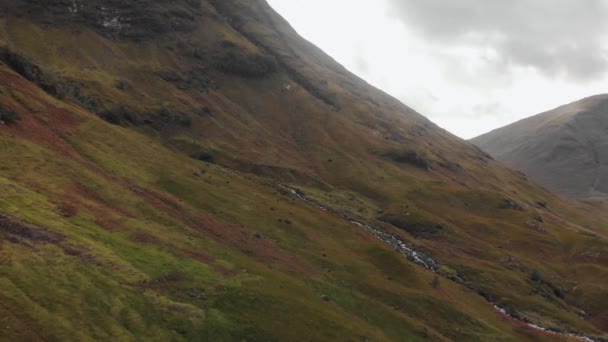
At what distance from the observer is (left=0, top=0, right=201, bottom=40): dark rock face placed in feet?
548

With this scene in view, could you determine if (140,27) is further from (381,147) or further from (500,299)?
(500,299)

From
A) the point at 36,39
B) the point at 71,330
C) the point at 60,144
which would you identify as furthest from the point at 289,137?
the point at 71,330

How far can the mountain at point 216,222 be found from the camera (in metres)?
42.7

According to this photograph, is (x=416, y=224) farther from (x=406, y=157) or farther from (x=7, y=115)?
(x=7, y=115)

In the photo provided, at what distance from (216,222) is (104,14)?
143095 mm

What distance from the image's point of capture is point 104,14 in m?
184

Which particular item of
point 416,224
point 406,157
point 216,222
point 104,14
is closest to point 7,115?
point 216,222

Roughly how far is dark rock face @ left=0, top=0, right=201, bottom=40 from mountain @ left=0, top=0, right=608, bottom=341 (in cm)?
71

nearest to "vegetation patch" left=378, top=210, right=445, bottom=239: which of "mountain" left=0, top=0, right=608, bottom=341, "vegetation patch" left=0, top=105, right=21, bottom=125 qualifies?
"mountain" left=0, top=0, right=608, bottom=341

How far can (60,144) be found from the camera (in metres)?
73.4

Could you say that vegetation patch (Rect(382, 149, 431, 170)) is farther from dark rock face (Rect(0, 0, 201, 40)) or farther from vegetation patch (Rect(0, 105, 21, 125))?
vegetation patch (Rect(0, 105, 21, 125))

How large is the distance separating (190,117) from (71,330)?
122 metres

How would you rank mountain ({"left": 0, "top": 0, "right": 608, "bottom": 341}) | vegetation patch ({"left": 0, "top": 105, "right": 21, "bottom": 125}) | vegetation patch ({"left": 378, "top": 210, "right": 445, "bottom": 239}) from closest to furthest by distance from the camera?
1. mountain ({"left": 0, "top": 0, "right": 608, "bottom": 341})
2. vegetation patch ({"left": 0, "top": 105, "right": 21, "bottom": 125})
3. vegetation patch ({"left": 378, "top": 210, "right": 445, "bottom": 239})

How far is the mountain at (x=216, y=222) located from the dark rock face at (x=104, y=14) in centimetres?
71
